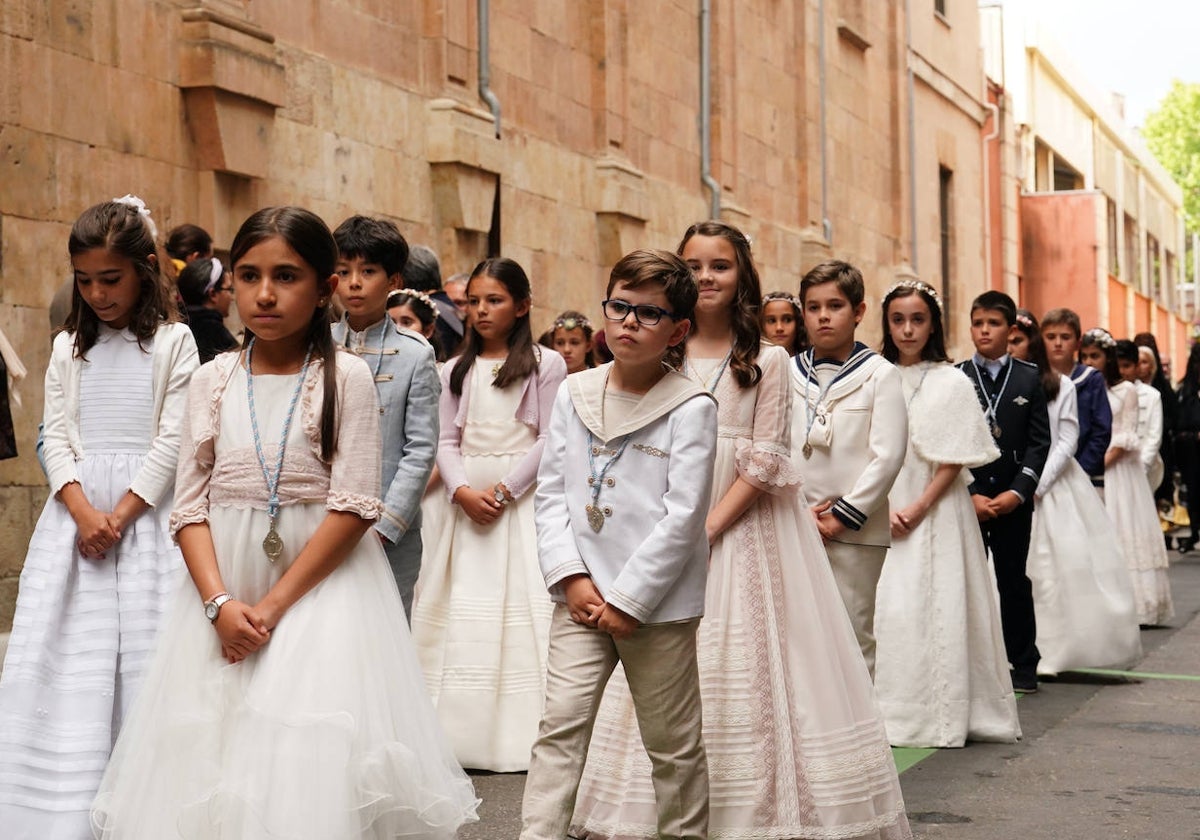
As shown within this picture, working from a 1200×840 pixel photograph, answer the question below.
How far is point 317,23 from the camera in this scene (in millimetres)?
13414

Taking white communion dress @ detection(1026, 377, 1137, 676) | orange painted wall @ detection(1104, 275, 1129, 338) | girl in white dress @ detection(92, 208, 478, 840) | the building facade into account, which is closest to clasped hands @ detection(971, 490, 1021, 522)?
white communion dress @ detection(1026, 377, 1137, 676)

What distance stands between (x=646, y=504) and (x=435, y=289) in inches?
216

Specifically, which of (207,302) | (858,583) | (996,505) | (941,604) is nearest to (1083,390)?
(996,505)

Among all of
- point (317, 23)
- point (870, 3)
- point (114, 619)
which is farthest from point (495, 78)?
point (870, 3)

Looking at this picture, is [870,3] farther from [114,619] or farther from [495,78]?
[114,619]

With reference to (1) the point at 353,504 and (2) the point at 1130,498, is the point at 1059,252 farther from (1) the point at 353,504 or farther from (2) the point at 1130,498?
(1) the point at 353,504

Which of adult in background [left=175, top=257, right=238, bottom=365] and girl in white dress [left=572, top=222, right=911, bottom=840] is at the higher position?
adult in background [left=175, top=257, right=238, bottom=365]

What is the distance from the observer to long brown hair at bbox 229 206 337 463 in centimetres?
478

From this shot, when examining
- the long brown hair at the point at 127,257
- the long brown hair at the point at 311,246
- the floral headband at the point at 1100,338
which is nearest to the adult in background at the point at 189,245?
the long brown hair at the point at 127,257

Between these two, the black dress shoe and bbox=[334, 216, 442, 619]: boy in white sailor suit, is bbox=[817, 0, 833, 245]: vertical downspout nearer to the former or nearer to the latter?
the black dress shoe

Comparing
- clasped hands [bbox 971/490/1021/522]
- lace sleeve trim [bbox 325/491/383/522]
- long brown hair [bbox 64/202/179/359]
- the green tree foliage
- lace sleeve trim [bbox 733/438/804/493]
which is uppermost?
the green tree foliage

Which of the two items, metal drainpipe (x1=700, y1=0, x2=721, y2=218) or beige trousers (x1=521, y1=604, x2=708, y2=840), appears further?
metal drainpipe (x1=700, y1=0, x2=721, y2=218)

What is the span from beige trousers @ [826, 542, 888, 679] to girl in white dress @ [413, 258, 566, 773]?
1230 millimetres

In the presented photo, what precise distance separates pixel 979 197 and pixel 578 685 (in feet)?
105
